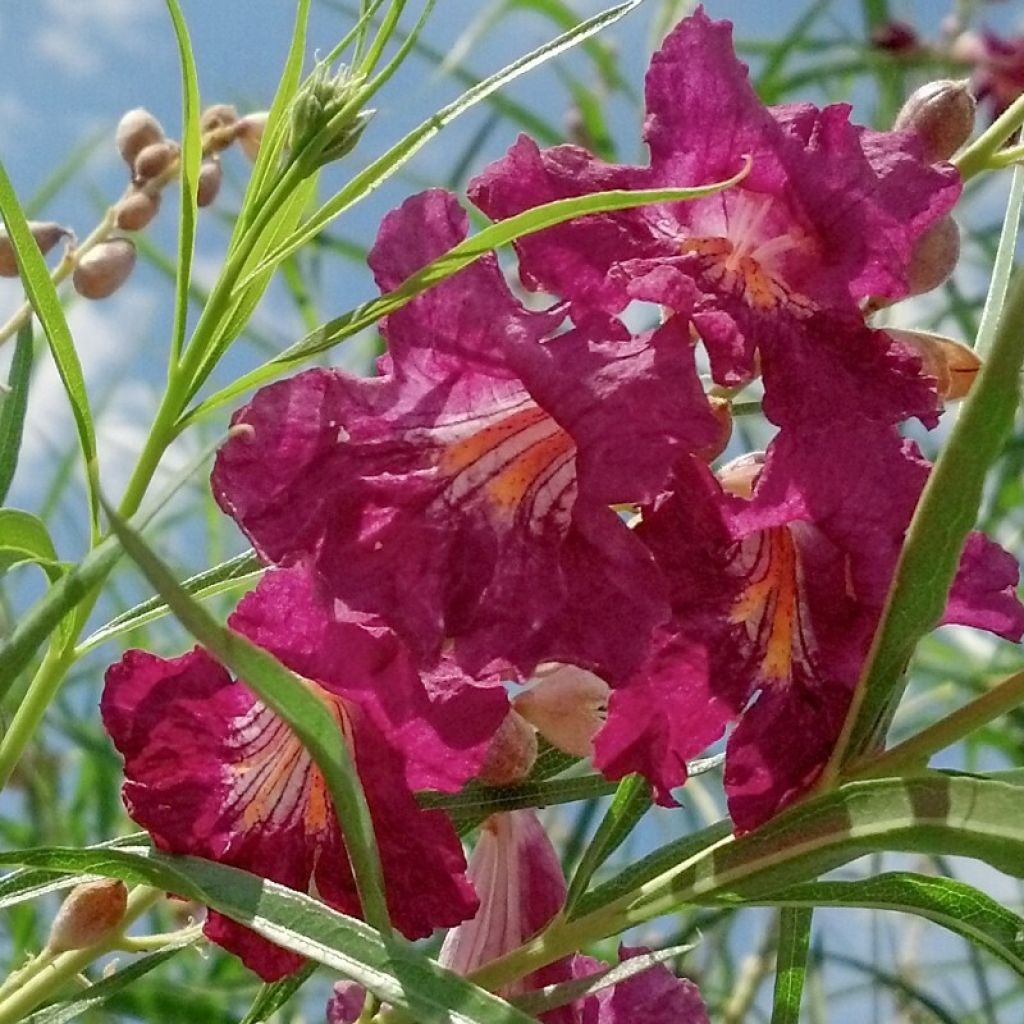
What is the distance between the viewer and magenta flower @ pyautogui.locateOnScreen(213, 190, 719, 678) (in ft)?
1.46

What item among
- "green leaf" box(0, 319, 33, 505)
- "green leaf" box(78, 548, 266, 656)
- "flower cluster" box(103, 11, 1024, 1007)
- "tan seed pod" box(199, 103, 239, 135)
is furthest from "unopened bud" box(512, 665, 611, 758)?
"tan seed pod" box(199, 103, 239, 135)

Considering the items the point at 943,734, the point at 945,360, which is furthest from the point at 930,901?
the point at 945,360

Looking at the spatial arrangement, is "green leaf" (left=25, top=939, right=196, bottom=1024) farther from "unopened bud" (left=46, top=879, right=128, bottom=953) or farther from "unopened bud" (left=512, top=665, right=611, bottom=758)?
"unopened bud" (left=512, top=665, right=611, bottom=758)

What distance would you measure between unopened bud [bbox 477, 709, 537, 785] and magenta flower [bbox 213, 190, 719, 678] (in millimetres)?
72

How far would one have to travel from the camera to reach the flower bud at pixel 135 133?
28.2 inches

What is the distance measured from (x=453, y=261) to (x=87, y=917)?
26cm

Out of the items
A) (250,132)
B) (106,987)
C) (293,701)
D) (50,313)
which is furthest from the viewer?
(250,132)

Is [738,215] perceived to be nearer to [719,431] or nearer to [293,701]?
[719,431]

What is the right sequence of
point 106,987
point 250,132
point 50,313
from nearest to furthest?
point 50,313
point 106,987
point 250,132

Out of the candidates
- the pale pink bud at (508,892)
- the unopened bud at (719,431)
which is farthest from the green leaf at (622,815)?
the unopened bud at (719,431)

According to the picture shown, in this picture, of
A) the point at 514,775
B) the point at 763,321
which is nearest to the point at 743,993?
the point at 514,775

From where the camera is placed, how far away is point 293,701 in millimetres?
378

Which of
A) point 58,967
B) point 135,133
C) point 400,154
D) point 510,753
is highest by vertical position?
point 135,133

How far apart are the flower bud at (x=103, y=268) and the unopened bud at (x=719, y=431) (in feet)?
1.08
